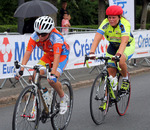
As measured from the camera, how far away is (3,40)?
9273 millimetres

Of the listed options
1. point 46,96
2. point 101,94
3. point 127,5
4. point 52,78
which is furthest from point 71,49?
point 52,78

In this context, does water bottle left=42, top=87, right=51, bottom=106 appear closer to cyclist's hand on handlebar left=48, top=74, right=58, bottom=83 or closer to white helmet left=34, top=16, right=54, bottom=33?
cyclist's hand on handlebar left=48, top=74, right=58, bottom=83

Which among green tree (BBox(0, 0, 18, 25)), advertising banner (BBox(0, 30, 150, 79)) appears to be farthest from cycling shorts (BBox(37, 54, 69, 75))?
green tree (BBox(0, 0, 18, 25))

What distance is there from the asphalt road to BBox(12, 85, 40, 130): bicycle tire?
108 centimetres

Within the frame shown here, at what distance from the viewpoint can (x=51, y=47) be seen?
5781mm

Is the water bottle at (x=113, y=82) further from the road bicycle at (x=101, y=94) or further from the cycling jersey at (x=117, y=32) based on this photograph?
the cycling jersey at (x=117, y=32)

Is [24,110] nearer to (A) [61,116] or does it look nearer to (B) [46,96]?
(B) [46,96]

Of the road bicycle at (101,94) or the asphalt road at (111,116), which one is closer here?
the road bicycle at (101,94)

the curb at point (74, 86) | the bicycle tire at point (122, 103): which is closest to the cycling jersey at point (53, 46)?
the bicycle tire at point (122, 103)

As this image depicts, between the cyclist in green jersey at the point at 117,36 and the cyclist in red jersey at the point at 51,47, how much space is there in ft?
2.10

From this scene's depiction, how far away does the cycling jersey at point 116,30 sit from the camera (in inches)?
254

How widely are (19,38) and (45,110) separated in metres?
4.52

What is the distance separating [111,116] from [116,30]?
5.27ft

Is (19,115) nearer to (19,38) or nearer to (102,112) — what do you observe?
(102,112)
